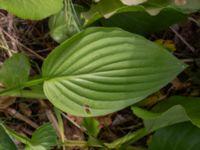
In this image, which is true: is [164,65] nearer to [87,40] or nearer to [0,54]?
[87,40]

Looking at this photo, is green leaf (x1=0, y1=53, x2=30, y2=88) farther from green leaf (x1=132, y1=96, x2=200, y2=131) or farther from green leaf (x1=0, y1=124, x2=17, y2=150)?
green leaf (x1=132, y1=96, x2=200, y2=131)

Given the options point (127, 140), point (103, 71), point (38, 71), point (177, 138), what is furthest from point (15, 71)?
point (177, 138)

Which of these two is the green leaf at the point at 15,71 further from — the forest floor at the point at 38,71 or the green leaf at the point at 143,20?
the green leaf at the point at 143,20

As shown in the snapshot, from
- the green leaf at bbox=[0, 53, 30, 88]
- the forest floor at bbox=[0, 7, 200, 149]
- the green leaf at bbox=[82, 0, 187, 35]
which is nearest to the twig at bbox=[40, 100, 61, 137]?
the forest floor at bbox=[0, 7, 200, 149]

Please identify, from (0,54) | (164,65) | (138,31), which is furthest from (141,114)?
(0,54)

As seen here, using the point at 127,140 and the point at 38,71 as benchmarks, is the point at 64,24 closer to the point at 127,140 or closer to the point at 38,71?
the point at 38,71
